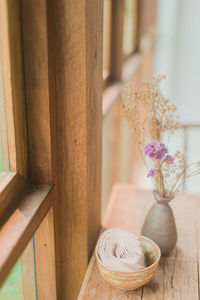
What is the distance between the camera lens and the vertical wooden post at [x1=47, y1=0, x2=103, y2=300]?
3.45 feet

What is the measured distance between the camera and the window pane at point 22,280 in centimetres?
108

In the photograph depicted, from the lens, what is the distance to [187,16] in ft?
16.6

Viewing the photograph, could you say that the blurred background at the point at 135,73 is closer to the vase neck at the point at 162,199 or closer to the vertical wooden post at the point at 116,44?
the vertical wooden post at the point at 116,44

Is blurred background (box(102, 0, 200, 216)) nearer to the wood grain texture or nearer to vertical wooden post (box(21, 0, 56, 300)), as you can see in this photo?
vertical wooden post (box(21, 0, 56, 300))

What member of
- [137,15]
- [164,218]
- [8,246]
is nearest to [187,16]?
[137,15]

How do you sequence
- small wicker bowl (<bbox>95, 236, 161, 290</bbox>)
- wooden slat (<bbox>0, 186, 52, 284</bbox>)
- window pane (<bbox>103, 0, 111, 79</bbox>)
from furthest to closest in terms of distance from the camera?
1. window pane (<bbox>103, 0, 111, 79</bbox>)
2. small wicker bowl (<bbox>95, 236, 161, 290</bbox>)
3. wooden slat (<bbox>0, 186, 52, 284</bbox>)

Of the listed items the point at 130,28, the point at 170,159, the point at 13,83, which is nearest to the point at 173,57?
the point at 130,28

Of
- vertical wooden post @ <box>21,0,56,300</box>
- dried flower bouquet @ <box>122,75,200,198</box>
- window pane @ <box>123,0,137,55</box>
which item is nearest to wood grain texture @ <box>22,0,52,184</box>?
vertical wooden post @ <box>21,0,56,300</box>

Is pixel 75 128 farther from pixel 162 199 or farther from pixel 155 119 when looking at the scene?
pixel 162 199

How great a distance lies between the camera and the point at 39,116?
1.08 m

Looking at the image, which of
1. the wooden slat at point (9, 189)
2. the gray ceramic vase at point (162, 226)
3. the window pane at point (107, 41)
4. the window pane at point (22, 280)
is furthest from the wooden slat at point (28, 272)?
the window pane at point (107, 41)

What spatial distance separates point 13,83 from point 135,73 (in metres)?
2.61

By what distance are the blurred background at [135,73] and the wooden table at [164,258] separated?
25 centimetres

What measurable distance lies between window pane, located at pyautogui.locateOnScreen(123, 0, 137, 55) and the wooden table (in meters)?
1.75
